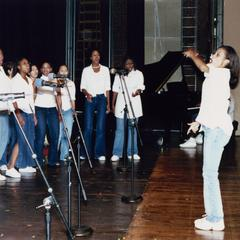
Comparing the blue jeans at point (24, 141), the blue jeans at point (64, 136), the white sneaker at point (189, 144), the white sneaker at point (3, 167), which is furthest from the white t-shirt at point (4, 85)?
the white sneaker at point (189, 144)

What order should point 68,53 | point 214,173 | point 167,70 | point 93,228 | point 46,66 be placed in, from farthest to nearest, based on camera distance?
Result: point 68,53 → point 167,70 → point 46,66 → point 93,228 → point 214,173

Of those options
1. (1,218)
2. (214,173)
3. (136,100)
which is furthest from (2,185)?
(214,173)

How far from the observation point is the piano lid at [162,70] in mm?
9070

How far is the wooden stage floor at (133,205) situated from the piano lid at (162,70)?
5.66 feet

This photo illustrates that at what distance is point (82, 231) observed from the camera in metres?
4.34

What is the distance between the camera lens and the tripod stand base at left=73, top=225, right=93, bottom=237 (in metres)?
4.31

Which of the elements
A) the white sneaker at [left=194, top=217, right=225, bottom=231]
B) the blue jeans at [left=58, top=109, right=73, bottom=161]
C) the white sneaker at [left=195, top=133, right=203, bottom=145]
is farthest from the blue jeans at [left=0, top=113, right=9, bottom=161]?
the white sneaker at [left=195, top=133, right=203, bottom=145]

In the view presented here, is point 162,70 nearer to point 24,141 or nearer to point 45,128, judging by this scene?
point 45,128

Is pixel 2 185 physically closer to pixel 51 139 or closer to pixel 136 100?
pixel 51 139

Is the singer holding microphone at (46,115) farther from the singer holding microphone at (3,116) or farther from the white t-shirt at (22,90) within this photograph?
the singer holding microphone at (3,116)

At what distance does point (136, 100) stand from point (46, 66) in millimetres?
1282

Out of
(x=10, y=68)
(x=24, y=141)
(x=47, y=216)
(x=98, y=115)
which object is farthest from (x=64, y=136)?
(x=47, y=216)

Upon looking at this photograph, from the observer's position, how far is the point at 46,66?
282 inches

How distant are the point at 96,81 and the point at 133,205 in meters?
2.62
